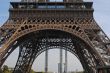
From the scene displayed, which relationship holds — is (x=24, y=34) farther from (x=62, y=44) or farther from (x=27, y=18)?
(x=62, y=44)

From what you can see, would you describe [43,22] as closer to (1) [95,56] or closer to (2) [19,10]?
(2) [19,10]

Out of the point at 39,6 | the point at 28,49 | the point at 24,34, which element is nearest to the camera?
the point at 24,34

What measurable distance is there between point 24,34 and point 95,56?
826 centimetres

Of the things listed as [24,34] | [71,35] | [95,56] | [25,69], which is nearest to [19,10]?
[24,34]

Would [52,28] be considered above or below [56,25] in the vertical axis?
below

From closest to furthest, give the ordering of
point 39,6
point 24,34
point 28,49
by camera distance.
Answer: point 24,34 < point 39,6 < point 28,49

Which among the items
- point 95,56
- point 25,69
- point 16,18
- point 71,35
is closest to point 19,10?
point 16,18

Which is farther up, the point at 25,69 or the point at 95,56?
the point at 25,69

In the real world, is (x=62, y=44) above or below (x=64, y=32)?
above

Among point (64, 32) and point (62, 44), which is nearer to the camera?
point (64, 32)

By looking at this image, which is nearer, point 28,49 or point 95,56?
point 95,56

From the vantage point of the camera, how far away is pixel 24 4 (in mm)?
42875

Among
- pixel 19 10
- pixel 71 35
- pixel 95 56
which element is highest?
pixel 19 10

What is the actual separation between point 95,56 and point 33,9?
9.02 meters
